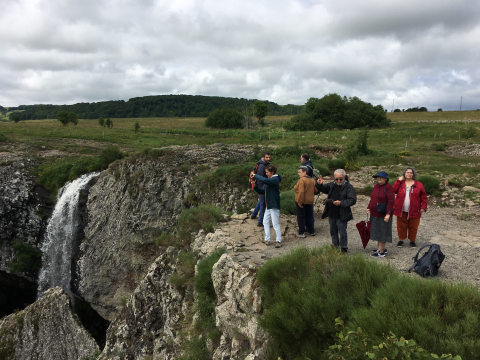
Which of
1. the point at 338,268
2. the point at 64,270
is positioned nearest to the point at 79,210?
the point at 64,270

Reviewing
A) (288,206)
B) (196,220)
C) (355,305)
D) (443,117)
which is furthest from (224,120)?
(355,305)

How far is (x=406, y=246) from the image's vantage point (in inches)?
269

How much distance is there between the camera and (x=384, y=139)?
1210 inches

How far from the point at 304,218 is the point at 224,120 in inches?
2271

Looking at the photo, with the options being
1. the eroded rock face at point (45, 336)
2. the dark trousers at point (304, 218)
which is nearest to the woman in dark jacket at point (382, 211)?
the dark trousers at point (304, 218)

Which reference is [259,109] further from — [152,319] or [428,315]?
[428,315]

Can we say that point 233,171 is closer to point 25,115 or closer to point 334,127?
point 334,127

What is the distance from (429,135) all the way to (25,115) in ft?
494

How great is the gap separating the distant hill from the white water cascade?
102437 millimetres

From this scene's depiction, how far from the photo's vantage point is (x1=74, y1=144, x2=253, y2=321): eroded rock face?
1614cm

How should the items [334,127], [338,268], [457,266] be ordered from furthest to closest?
[334,127] → [457,266] → [338,268]

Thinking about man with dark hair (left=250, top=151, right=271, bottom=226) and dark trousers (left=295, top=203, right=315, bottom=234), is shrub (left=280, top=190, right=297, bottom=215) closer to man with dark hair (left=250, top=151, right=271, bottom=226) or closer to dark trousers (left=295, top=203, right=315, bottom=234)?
man with dark hair (left=250, top=151, right=271, bottom=226)

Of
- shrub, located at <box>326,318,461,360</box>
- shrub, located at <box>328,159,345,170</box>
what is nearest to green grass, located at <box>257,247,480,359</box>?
shrub, located at <box>326,318,461,360</box>

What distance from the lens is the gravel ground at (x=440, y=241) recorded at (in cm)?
526
